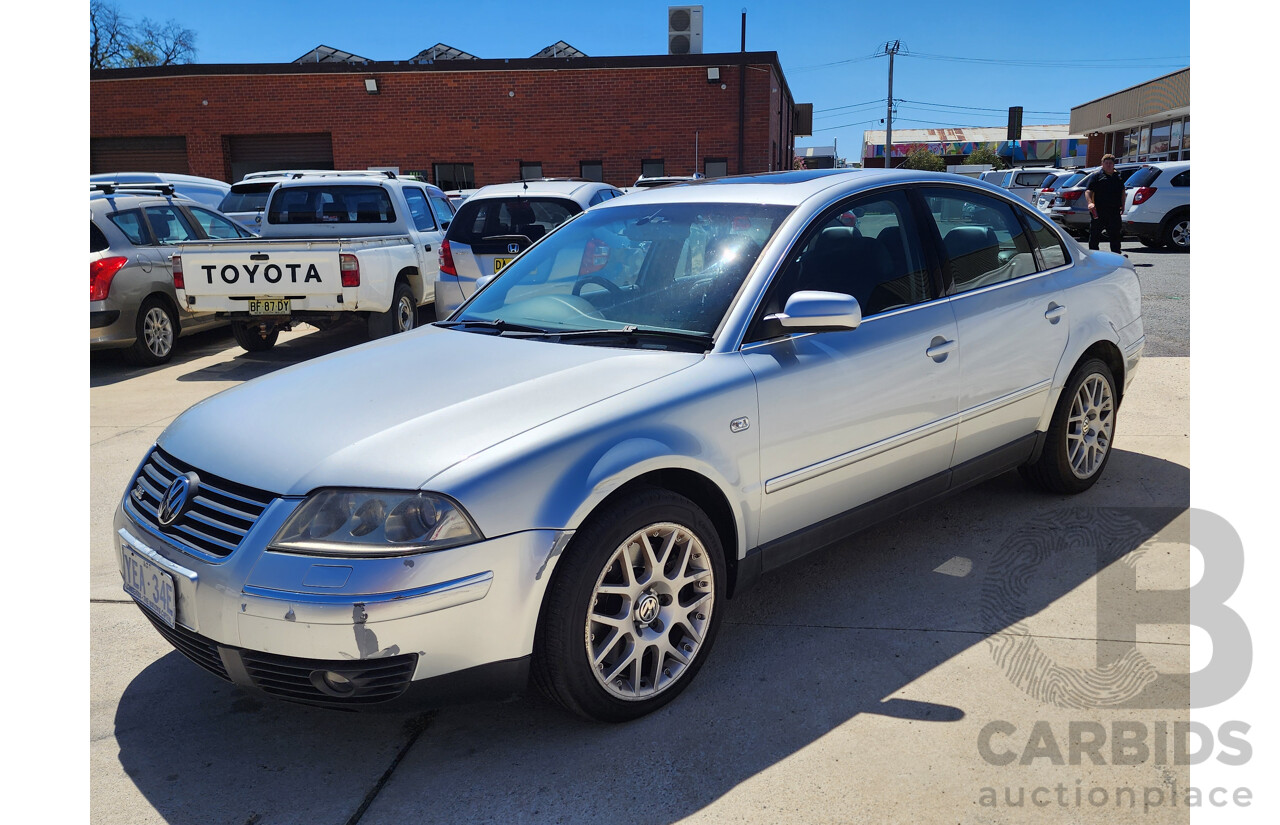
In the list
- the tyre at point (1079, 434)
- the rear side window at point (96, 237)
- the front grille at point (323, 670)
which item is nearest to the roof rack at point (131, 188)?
the rear side window at point (96, 237)

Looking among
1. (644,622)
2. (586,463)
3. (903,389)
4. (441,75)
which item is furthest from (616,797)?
(441,75)

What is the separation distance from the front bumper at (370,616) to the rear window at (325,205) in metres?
8.67

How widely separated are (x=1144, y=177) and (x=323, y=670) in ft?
68.3

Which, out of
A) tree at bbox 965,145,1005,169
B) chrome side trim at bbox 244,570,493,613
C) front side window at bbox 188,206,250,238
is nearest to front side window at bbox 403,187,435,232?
front side window at bbox 188,206,250,238

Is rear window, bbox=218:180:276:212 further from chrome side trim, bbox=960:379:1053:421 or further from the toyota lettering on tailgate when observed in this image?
chrome side trim, bbox=960:379:1053:421

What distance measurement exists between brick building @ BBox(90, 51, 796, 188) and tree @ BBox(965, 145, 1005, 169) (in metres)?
42.6

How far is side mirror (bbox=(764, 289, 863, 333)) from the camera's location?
3197 millimetres

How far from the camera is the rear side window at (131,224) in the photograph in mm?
9430

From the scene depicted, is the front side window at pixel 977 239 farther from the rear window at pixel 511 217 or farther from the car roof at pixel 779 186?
the rear window at pixel 511 217

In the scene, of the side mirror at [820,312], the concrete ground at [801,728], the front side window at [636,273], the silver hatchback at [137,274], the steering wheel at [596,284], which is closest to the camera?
the concrete ground at [801,728]

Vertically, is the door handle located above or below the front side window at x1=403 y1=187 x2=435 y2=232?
below

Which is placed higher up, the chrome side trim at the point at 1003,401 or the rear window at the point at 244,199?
the rear window at the point at 244,199

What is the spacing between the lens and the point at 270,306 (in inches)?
348

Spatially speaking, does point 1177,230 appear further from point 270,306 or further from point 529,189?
point 270,306
